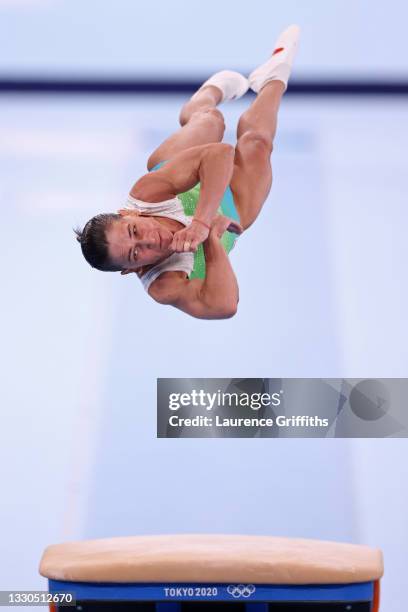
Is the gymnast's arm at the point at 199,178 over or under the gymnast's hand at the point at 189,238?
over

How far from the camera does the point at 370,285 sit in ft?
8.86

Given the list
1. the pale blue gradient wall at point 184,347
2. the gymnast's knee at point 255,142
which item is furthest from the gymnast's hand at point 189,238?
the pale blue gradient wall at point 184,347

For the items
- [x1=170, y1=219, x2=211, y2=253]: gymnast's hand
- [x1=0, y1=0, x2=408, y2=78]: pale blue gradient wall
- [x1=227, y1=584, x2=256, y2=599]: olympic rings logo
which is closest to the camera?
[x1=227, y1=584, x2=256, y2=599]: olympic rings logo

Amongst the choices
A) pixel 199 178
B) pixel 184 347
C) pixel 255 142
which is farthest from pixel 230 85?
pixel 184 347

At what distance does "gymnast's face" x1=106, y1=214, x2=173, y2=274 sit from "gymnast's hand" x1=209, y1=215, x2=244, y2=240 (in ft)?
0.36

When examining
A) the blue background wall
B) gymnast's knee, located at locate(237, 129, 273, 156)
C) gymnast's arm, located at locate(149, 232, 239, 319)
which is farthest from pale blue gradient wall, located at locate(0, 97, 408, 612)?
gymnast's knee, located at locate(237, 129, 273, 156)

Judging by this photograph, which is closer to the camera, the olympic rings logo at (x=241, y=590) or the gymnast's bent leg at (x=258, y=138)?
the olympic rings logo at (x=241, y=590)

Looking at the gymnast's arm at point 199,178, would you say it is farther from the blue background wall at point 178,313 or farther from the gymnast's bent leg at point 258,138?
the blue background wall at point 178,313

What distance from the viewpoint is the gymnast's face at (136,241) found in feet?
6.47

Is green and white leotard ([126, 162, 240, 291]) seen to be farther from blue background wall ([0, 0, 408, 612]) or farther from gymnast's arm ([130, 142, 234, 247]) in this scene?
blue background wall ([0, 0, 408, 612])

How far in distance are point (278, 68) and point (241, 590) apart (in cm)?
143

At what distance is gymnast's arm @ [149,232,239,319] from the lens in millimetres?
2031

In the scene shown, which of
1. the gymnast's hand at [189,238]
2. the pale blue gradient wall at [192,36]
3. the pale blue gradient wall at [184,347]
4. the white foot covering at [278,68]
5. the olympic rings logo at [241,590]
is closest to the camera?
the olympic rings logo at [241,590]

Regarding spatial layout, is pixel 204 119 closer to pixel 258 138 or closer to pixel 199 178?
pixel 258 138
